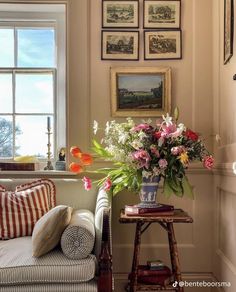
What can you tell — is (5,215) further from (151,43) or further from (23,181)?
(151,43)

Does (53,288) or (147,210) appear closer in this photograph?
(53,288)

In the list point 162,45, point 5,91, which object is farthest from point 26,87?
point 162,45

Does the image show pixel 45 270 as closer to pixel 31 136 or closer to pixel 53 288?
pixel 53 288

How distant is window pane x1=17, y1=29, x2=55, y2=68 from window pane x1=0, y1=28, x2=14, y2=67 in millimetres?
56

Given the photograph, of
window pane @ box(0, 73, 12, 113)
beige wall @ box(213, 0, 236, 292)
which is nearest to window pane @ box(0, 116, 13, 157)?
window pane @ box(0, 73, 12, 113)

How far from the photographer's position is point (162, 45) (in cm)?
281

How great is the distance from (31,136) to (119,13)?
1.17 meters

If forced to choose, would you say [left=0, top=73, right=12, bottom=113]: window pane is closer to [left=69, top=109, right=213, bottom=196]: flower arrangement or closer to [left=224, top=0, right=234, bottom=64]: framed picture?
[left=69, top=109, right=213, bottom=196]: flower arrangement

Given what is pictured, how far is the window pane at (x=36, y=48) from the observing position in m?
3.11

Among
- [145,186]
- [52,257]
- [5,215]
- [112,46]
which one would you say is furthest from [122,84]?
[52,257]

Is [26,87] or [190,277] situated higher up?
[26,87]

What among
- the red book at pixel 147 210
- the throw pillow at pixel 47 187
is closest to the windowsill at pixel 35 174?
the throw pillow at pixel 47 187

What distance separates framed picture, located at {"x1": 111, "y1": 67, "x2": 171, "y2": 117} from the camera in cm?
279

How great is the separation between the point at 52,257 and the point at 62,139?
1.30 m
